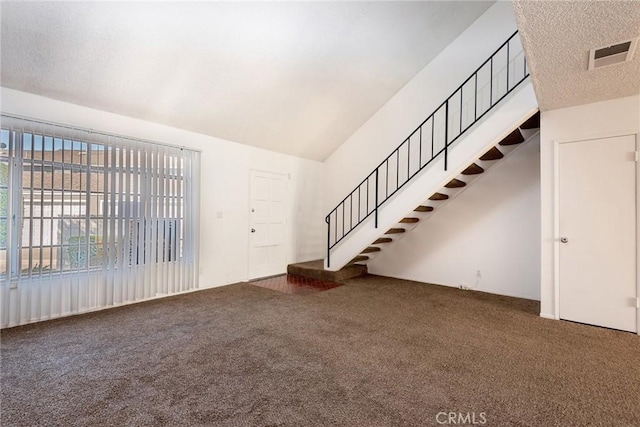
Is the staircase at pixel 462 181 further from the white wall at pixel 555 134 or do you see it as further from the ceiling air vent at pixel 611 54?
the ceiling air vent at pixel 611 54

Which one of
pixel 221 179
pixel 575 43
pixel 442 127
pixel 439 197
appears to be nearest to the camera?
pixel 575 43

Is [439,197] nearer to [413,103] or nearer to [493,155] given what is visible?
[493,155]

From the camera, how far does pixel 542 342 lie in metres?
2.91

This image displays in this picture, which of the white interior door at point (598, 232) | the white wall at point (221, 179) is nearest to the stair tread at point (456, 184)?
the white interior door at point (598, 232)

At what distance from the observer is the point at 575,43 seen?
225cm

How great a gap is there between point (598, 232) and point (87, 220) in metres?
6.06

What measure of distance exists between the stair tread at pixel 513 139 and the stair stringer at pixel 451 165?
0.38 meters

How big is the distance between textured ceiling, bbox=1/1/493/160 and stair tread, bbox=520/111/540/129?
2223 millimetres

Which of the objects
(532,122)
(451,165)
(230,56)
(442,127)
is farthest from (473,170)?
(230,56)

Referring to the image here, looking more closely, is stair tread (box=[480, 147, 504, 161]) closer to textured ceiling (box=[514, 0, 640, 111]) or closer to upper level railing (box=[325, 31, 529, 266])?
upper level railing (box=[325, 31, 529, 266])

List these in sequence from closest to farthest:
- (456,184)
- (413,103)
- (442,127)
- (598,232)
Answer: (598,232) → (456,184) → (442,127) → (413,103)

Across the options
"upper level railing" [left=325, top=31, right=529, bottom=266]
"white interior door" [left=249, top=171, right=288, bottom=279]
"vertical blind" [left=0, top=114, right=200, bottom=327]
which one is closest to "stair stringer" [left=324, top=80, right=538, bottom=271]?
"upper level railing" [left=325, top=31, right=529, bottom=266]

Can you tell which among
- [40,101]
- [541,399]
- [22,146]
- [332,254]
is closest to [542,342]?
[541,399]

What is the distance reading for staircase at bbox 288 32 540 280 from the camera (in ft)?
12.0
